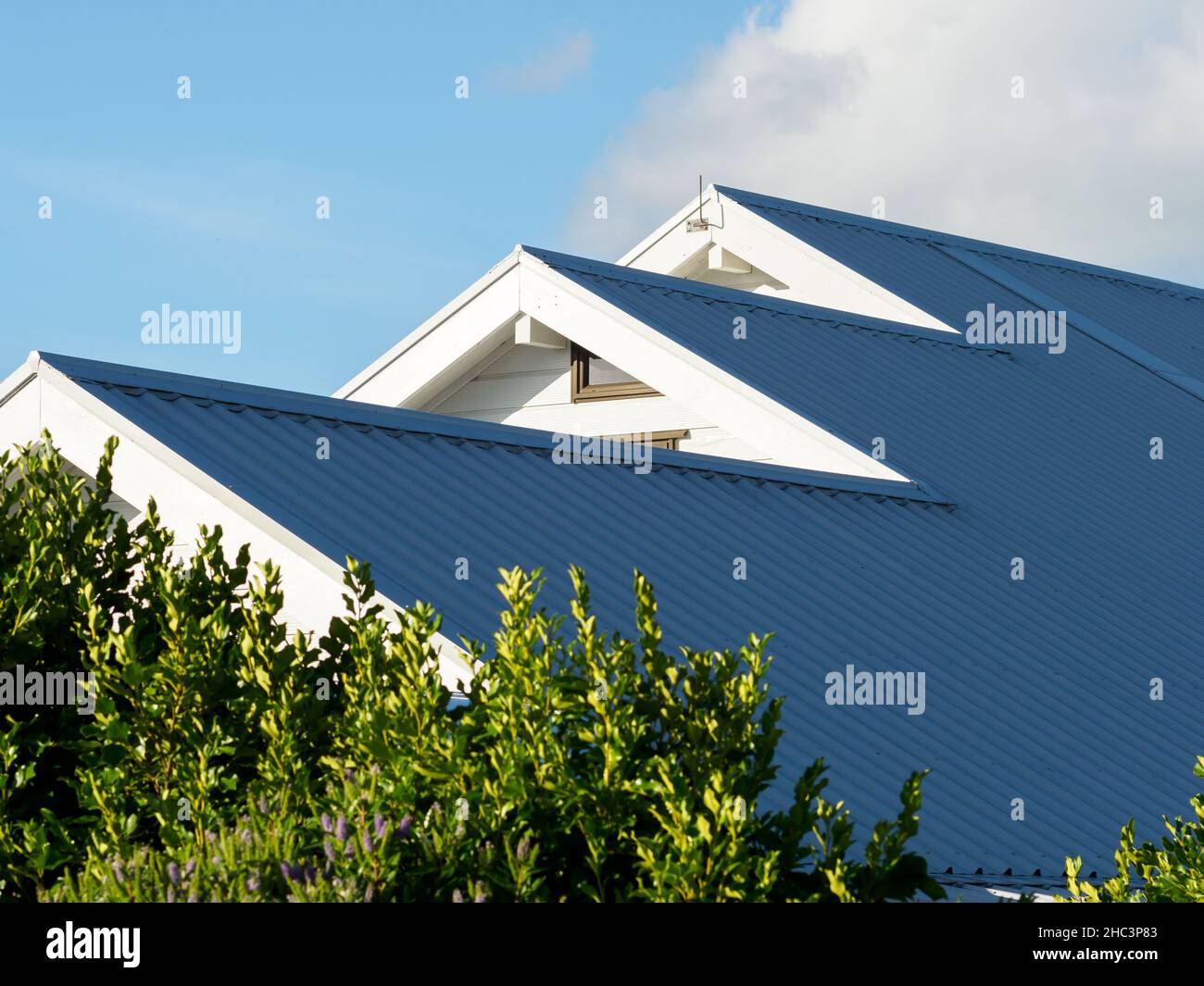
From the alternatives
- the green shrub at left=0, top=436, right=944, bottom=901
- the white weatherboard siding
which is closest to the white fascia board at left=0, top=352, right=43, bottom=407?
the green shrub at left=0, top=436, right=944, bottom=901

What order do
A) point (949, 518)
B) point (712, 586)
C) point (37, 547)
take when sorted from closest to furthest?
point (37, 547), point (712, 586), point (949, 518)

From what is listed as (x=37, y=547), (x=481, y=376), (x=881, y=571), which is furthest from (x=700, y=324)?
(x=37, y=547)

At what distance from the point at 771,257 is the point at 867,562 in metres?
8.91

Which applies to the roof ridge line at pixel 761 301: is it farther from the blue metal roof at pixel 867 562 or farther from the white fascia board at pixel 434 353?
the blue metal roof at pixel 867 562

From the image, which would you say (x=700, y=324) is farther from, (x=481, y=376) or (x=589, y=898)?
(x=589, y=898)

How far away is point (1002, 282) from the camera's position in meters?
21.0

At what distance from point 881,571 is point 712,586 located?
70.0 inches

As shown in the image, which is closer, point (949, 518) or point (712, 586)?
point (712, 586)

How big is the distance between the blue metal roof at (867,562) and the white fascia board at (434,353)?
307 centimetres

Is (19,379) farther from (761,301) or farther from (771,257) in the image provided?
(771,257)

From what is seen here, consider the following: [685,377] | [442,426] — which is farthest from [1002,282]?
[442,426]

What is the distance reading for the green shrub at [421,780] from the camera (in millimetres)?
4738

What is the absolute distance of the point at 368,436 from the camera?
1077cm
